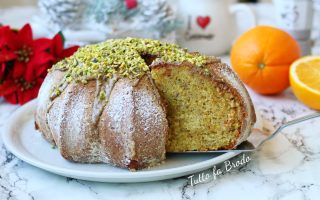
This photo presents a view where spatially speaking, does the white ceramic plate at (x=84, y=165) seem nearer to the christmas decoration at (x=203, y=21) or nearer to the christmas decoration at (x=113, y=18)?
the christmas decoration at (x=113, y=18)

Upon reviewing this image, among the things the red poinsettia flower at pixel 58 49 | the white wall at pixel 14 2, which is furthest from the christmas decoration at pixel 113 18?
the white wall at pixel 14 2

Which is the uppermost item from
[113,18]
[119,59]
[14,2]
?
[119,59]

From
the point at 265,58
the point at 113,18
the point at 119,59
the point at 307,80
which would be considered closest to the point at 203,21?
the point at 113,18

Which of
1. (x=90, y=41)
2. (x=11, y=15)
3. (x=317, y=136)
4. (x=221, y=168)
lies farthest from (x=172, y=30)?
(x=11, y=15)

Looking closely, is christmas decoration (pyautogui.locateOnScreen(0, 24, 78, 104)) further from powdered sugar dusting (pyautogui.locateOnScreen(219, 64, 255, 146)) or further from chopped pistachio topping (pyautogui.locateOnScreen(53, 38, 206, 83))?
powdered sugar dusting (pyautogui.locateOnScreen(219, 64, 255, 146))

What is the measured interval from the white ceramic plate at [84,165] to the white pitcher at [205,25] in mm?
841

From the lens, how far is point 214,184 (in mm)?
983

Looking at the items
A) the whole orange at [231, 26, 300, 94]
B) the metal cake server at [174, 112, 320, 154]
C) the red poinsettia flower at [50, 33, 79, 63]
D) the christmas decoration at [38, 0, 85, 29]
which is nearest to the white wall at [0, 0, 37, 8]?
the christmas decoration at [38, 0, 85, 29]

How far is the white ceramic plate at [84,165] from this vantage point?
93cm

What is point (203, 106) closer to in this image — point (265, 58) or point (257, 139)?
point (257, 139)

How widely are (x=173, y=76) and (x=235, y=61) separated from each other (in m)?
0.52

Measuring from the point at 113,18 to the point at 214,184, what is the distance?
97 centimetres

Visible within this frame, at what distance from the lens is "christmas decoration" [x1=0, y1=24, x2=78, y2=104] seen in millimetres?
1484

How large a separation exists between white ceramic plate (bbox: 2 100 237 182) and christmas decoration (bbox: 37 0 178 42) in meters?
0.67
